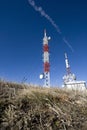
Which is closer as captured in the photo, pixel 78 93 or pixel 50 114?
pixel 50 114

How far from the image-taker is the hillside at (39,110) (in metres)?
4.45

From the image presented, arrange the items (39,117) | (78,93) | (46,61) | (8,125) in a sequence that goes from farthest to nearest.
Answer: (46,61), (78,93), (39,117), (8,125)

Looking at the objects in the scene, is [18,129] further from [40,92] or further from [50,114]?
[40,92]

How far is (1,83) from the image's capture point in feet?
17.7

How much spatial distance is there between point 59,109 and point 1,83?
1475mm

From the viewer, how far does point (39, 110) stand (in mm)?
4781

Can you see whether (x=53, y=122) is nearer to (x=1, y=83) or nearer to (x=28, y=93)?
(x=28, y=93)

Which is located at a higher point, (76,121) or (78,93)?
(78,93)

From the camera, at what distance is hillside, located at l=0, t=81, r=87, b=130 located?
4449mm

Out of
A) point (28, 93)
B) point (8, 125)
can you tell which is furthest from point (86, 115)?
point (8, 125)

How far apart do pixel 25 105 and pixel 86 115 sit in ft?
4.56

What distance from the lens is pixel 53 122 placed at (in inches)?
185

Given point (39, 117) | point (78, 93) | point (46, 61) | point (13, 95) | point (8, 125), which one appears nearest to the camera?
point (8, 125)

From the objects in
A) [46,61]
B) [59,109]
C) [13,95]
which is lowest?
[59,109]
